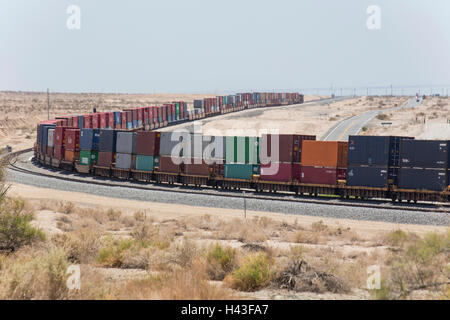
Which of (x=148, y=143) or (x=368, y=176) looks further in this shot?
(x=148, y=143)

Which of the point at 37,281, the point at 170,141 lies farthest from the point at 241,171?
the point at 37,281

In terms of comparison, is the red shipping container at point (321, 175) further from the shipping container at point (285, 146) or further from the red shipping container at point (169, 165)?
the red shipping container at point (169, 165)

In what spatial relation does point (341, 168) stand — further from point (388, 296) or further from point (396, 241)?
point (388, 296)

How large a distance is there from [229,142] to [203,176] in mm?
3364

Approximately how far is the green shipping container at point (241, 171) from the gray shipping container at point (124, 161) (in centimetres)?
883

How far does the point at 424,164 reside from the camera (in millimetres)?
29828

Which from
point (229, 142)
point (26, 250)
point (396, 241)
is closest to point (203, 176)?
point (229, 142)

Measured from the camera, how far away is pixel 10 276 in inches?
347

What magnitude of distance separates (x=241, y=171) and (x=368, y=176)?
8.99 metres

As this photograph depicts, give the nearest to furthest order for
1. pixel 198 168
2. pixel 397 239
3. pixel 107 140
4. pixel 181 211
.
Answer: pixel 397 239 → pixel 181 211 → pixel 198 168 → pixel 107 140

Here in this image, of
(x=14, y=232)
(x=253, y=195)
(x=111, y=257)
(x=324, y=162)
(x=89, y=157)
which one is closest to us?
(x=111, y=257)

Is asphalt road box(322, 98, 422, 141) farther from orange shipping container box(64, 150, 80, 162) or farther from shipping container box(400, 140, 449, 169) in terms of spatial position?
orange shipping container box(64, 150, 80, 162)

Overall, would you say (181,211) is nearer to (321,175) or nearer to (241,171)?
(241,171)

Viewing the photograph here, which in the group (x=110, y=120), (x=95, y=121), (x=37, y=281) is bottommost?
(x=37, y=281)
